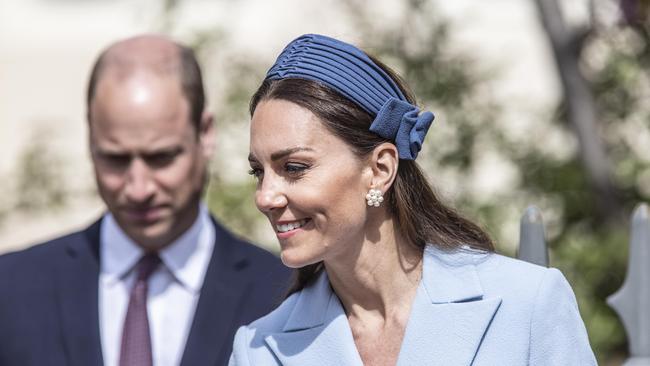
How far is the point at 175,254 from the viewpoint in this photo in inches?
153

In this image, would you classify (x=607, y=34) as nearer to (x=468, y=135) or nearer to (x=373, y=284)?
(x=468, y=135)

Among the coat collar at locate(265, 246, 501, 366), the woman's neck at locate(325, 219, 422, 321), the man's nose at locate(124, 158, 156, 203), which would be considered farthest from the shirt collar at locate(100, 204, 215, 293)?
the woman's neck at locate(325, 219, 422, 321)

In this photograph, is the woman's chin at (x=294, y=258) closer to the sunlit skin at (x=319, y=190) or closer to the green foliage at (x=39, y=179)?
the sunlit skin at (x=319, y=190)

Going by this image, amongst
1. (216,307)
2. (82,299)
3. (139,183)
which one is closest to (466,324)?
(216,307)

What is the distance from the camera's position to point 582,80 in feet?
21.5

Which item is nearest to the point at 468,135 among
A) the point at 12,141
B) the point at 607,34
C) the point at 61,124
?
the point at 607,34

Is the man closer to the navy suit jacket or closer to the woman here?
the navy suit jacket

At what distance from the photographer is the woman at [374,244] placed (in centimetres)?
277

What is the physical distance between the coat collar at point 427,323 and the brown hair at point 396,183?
0.04 meters

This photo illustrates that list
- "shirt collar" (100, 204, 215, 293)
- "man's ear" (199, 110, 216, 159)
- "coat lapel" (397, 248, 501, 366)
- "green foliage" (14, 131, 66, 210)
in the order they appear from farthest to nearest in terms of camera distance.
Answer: "green foliage" (14, 131, 66, 210), "man's ear" (199, 110, 216, 159), "shirt collar" (100, 204, 215, 293), "coat lapel" (397, 248, 501, 366)

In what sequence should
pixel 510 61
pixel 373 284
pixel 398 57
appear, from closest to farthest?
pixel 373 284, pixel 398 57, pixel 510 61

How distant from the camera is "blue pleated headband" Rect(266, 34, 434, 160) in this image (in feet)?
9.23

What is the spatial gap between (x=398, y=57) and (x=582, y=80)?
955mm

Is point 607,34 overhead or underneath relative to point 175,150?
underneath
